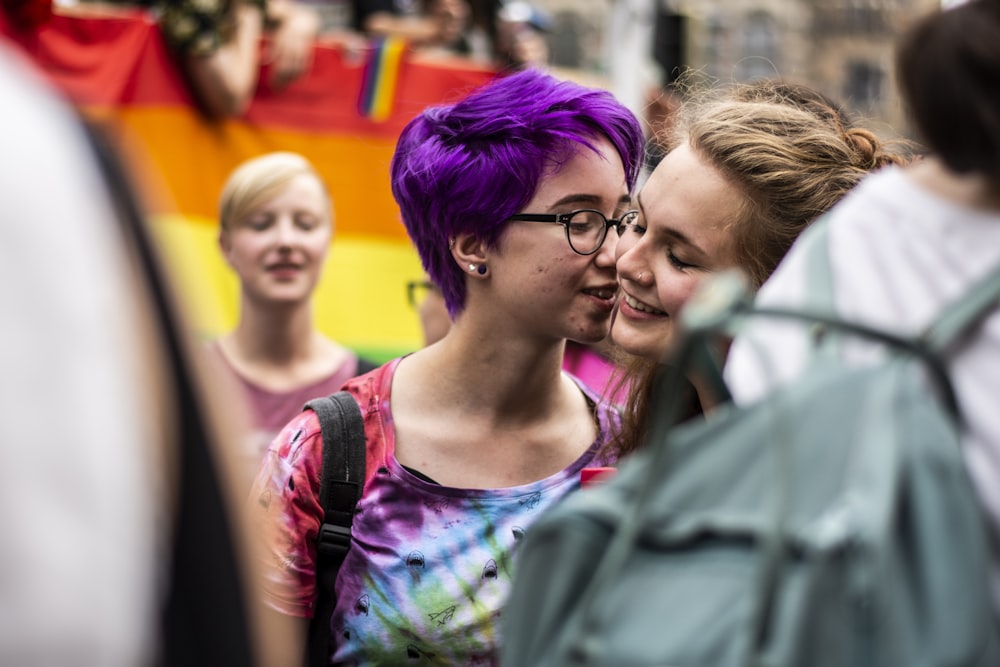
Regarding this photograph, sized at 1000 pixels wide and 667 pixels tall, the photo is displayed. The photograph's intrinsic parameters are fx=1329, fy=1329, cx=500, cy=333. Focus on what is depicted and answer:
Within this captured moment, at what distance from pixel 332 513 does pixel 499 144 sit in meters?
0.81

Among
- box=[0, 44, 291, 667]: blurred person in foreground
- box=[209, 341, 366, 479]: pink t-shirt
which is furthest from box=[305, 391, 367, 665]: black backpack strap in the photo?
box=[209, 341, 366, 479]: pink t-shirt

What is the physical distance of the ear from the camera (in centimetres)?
278

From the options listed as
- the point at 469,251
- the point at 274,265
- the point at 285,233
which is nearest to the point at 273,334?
the point at 274,265

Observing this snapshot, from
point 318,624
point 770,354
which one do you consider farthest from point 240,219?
point 770,354

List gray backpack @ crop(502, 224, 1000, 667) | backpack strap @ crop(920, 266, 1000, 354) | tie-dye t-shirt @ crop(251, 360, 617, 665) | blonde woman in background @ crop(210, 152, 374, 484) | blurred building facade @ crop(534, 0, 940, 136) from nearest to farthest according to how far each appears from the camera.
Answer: gray backpack @ crop(502, 224, 1000, 667), backpack strap @ crop(920, 266, 1000, 354), tie-dye t-shirt @ crop(251, 360, 617, 665), blonde woman in background @ crop(210, 152, 374, 484), blurred building facade @ crop(534, 0, 940, 136)

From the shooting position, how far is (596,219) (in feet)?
8.95

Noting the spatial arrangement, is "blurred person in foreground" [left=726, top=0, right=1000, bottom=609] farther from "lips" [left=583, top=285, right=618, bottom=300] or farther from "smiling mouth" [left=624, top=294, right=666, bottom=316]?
"lips" [left=583, top=285, right=618, bottom=300]

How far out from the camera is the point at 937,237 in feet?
4.61

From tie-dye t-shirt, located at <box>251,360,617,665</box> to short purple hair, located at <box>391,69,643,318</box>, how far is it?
0.50 meters

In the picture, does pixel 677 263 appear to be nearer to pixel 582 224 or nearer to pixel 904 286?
pixel 582 224

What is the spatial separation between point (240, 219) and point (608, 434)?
215cm

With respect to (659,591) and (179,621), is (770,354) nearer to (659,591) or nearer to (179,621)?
(659,591)

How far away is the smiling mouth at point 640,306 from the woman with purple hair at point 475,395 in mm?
258

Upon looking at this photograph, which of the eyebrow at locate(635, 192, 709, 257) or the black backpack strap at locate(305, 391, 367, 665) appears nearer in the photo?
the eyebrow at locate(635, 192, 709, 257)
